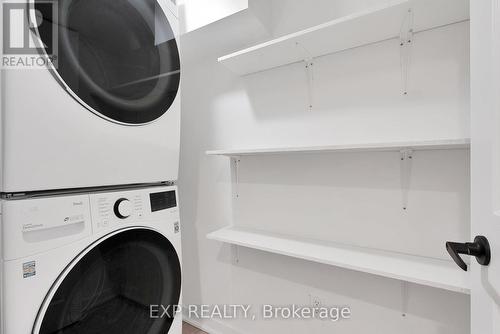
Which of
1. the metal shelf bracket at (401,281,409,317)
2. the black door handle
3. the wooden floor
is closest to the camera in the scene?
the black door handle

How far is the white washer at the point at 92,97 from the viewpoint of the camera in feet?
2.06

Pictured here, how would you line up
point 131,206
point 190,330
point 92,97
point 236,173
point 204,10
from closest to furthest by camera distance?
point 92,97, point 131,206, point 204,10, point 236,173, point 190,330

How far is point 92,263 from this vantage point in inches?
A: 30.7

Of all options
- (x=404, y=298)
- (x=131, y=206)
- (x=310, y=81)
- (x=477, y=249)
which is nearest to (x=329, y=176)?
(x=310, y=81)

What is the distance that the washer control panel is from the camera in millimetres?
804

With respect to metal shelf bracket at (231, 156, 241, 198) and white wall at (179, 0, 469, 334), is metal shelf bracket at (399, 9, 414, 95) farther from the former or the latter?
metal shelf bracket at (231, 156, 241, 198)

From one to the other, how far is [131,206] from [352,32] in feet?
3.84

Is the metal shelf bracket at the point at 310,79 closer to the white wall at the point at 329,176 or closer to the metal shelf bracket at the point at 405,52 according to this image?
the white wall at the point at 329,176

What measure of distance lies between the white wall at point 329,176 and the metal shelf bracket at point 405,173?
3 cm

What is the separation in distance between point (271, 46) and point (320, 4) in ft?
1.32

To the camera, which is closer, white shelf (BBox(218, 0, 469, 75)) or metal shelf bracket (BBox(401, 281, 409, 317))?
white shelf (BBox(218, 0, 469, 75))

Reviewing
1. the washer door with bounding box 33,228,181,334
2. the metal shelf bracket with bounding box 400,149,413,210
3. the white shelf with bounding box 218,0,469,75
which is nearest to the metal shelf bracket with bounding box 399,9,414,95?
the white shelf with bounding box 218,0,469,75

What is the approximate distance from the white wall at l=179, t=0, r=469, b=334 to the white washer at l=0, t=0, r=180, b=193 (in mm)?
580

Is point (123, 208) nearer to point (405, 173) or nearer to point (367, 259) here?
point (367, 259)
